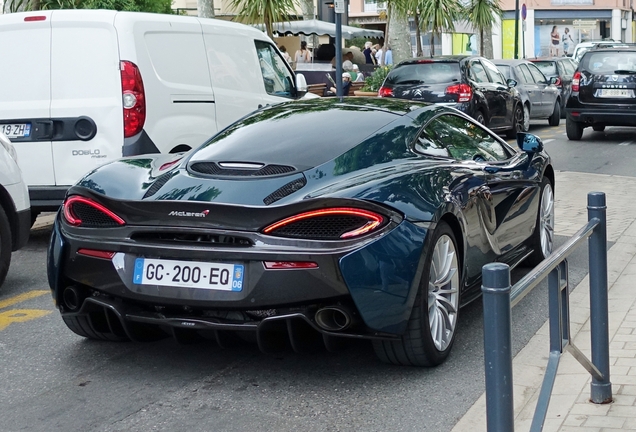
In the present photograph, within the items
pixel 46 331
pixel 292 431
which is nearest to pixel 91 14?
pixel 46 331

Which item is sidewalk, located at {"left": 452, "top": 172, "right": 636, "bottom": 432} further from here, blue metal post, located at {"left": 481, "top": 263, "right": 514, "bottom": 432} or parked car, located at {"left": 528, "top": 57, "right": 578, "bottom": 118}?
parked car, located at {"left": 528, "top": 57, "right": 578, "bottom": 118}

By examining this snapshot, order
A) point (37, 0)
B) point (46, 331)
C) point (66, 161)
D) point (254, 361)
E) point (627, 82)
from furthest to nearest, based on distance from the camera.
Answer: point (37, 0) → point (627, 82) → point (66, 161) → point (46, 331) → point (254, 361)

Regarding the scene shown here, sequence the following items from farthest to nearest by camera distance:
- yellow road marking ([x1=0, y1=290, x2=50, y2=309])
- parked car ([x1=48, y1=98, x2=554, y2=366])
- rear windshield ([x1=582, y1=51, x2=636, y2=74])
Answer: rear windshield ([x1=582, y1=51, x2=636, y2=74]), yellow road marking ([x1=0, y1=290, x2=50, y2=309]), parked car ([x1=48, y1=98, x2=554, y2=366])

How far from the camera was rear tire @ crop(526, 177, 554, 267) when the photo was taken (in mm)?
7215

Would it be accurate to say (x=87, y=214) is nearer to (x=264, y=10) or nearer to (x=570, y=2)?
(x=264, y=10)

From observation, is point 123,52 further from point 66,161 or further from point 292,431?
point 292,431

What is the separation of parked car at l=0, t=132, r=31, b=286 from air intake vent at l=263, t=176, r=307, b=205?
2884 mm

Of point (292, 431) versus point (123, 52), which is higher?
point (123, 52)

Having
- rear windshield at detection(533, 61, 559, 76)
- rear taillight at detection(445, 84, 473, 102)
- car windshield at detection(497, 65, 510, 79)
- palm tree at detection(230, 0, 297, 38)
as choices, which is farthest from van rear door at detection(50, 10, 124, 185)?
rear windshield at detection(533, 61, 559, 76)

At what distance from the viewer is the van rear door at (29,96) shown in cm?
883

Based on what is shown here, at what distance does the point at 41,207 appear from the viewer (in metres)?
8.95

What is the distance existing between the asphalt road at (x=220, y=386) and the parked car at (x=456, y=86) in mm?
11080

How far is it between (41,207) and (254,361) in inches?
165

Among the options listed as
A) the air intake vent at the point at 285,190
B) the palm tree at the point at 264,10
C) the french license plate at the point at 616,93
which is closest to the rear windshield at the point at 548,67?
the palm tree at the point at 264,10
